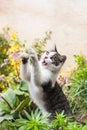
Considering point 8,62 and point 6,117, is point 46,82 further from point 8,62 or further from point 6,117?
point 8,62

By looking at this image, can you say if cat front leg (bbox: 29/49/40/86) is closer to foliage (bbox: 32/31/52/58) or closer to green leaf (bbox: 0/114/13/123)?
green leaf (bbox: 0/114/13/123)

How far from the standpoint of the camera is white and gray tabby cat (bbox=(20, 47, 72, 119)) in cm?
349

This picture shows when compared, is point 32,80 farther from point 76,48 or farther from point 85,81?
point 76,48

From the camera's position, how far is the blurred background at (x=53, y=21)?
543 centimetres

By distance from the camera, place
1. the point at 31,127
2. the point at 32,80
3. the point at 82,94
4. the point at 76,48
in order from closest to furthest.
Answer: the point at 31,127 → the point at 32,80 → the point at 82,94 → the point at 76,48

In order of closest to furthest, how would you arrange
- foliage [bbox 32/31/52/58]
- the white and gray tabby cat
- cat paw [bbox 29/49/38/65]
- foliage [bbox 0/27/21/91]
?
A: cat paw [bbox 29/49/38/65] → the white and gray tabby cat → foliage [bbox 0/27/21/91] → foliage [bbox 32/31/52/58]

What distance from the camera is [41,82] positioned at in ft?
11.6

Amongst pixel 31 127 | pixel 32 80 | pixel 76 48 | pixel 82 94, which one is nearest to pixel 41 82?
pixel 32 80

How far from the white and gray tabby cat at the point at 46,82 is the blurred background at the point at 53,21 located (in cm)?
169

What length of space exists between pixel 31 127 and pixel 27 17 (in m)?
2.76

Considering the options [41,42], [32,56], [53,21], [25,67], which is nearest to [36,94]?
[25,67]

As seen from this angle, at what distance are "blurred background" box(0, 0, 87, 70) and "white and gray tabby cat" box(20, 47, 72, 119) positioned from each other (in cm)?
169

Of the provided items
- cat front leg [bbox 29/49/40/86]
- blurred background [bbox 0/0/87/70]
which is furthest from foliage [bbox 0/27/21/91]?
cat front leg [bbox 29/49/40/86]

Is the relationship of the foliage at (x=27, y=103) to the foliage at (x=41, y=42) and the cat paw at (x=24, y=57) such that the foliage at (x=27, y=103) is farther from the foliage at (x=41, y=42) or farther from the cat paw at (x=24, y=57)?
the cat paw at (x=24, y=57)
